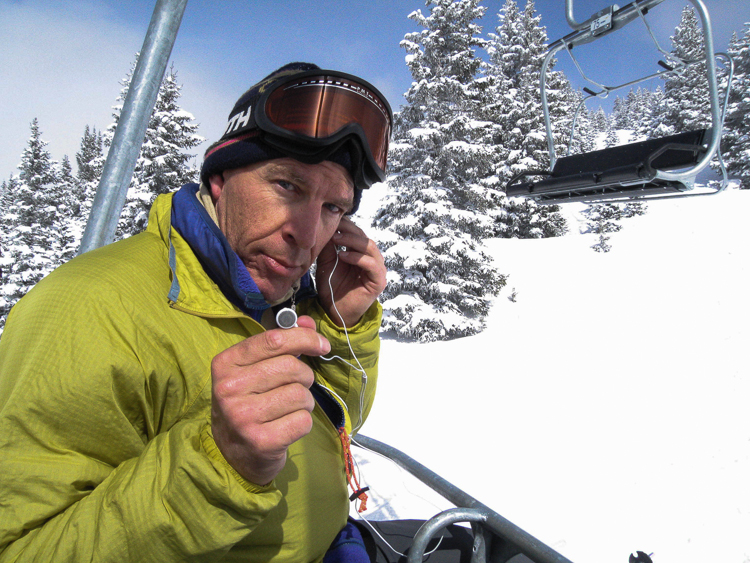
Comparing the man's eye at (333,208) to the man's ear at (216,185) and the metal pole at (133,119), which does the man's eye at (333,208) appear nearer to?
the man's ear at (216,185)

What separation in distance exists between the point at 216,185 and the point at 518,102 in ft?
78.6

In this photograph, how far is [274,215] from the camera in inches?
54.5

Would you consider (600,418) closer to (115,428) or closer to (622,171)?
(622,171)

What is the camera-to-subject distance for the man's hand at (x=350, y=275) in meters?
1.89

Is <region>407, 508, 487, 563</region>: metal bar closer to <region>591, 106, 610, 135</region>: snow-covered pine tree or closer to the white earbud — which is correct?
the white earbud

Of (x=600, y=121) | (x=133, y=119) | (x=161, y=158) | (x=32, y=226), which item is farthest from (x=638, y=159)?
(x=600, y=121)

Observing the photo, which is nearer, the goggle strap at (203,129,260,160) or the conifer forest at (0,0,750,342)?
the goggle strap at (203,129,260,160)

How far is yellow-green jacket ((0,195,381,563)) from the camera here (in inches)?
32.2

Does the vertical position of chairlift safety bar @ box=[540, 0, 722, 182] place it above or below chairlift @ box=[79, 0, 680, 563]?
above

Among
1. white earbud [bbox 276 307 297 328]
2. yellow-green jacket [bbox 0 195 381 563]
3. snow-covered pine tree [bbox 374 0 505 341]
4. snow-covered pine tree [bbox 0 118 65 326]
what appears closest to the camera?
yellow-green jacket [bbox 0 195 381 563]

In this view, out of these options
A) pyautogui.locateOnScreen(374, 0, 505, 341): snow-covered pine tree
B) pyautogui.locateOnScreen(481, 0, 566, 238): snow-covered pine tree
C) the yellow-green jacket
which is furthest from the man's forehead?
pyautogui.locateOnScreen(481, 0, 566, 238): snow-covered pine tree

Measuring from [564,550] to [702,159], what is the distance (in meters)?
3.63

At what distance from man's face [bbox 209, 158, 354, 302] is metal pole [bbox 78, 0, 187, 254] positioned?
0.47 m

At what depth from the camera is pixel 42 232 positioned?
949 inches
